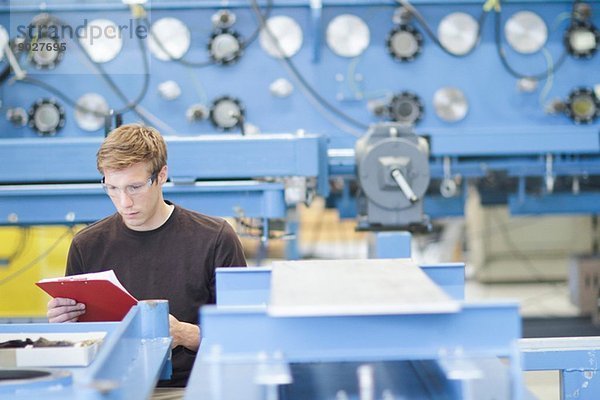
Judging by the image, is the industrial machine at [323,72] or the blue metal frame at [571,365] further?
the industrial machine at [323,72]

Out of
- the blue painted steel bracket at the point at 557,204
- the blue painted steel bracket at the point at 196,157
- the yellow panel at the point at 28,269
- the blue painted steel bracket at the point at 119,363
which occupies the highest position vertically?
the blue painted steel bracket at the point at 196,157

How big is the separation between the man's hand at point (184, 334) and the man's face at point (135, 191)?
1.04 feet

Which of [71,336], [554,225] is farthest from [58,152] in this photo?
[554,225]

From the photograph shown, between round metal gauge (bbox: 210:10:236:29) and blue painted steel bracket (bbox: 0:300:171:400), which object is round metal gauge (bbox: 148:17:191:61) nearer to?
round metal gauge (bbox: 210:10:236:29)

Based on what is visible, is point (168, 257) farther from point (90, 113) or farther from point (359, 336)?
point (90, 113)

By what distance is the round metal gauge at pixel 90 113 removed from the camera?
158 inches

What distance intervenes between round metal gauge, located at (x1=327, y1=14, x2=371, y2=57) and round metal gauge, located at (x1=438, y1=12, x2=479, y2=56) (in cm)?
37

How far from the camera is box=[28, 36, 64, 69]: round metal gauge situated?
12.7 feet

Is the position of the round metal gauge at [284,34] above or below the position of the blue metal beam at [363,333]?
above

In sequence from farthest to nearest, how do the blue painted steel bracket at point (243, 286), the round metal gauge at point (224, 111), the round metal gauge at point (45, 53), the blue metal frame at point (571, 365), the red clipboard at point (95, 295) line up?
the round metal gauge at point (224, 111)
the round metal gauge at point (45, 53)
the blue metal frame at point (571, 365)
the red clipboard at point (95, 295)
the blue painted steel bracket at point (243, 286)

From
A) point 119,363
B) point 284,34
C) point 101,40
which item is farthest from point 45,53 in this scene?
point 119,363

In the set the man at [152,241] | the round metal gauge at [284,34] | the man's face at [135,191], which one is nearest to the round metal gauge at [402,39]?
the round metal gauge at [284,34]

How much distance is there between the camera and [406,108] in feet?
13.2

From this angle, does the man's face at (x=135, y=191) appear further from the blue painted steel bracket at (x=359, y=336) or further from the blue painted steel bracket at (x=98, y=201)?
the blue painted steel bracket at (x=359, y=336)
